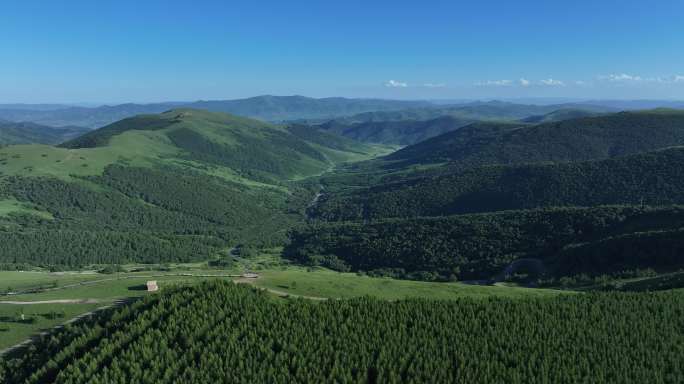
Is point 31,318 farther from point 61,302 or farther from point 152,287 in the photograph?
point 152,287

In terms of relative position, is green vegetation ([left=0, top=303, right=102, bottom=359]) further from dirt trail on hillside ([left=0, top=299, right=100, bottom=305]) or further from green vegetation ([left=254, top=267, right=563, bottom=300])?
green vegetation ([left=254, top=267, right=563, bottom=300])

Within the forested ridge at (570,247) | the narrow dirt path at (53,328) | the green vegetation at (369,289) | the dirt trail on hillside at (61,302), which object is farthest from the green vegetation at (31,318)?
the forested ridge at (570,247)

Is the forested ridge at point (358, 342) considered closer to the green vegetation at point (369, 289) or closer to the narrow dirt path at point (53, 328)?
the narrow dirt path at point (53, 328)

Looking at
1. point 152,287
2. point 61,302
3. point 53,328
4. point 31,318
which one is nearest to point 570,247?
point 152,287

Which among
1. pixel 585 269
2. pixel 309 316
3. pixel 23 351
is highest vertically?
pixel 309 316

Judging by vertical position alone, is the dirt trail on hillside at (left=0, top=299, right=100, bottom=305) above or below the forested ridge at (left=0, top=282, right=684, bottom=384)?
below

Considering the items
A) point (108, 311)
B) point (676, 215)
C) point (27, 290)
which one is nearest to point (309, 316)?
point (108, 311)

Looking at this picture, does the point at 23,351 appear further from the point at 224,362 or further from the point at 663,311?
the point at 663,311

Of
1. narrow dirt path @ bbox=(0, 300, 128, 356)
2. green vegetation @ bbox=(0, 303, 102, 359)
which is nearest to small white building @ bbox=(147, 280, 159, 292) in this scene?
narrow dirt path @ bbox=(0, 300, 128, 356)
